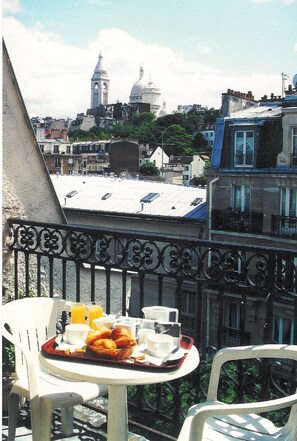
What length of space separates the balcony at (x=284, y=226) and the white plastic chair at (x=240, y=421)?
732 inches

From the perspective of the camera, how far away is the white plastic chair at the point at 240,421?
1.81m

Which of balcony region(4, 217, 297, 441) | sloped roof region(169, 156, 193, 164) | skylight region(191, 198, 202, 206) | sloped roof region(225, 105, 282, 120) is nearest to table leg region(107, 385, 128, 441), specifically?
balcony region(4, 217, 297, 441)

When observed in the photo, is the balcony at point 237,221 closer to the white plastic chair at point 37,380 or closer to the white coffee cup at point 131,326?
the white plastic chair at point 37,380

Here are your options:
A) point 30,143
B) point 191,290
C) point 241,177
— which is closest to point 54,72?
point 30,143

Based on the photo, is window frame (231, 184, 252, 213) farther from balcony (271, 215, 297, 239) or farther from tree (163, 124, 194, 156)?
tree (163, 124, 194, 156)

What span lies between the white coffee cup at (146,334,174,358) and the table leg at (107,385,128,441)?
199 mm

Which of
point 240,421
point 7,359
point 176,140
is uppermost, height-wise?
point 176,140

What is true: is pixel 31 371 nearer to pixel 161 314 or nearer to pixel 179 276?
pixel 161 314

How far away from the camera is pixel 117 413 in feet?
6.97

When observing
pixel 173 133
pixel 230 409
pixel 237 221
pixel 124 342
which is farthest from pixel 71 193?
pixel 173 133

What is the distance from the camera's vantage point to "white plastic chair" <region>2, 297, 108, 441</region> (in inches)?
88.8

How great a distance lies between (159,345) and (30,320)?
2.71ft

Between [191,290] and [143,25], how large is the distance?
15738 mm

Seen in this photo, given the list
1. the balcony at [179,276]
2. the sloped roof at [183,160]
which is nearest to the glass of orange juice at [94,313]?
the balcony at [179,276]
